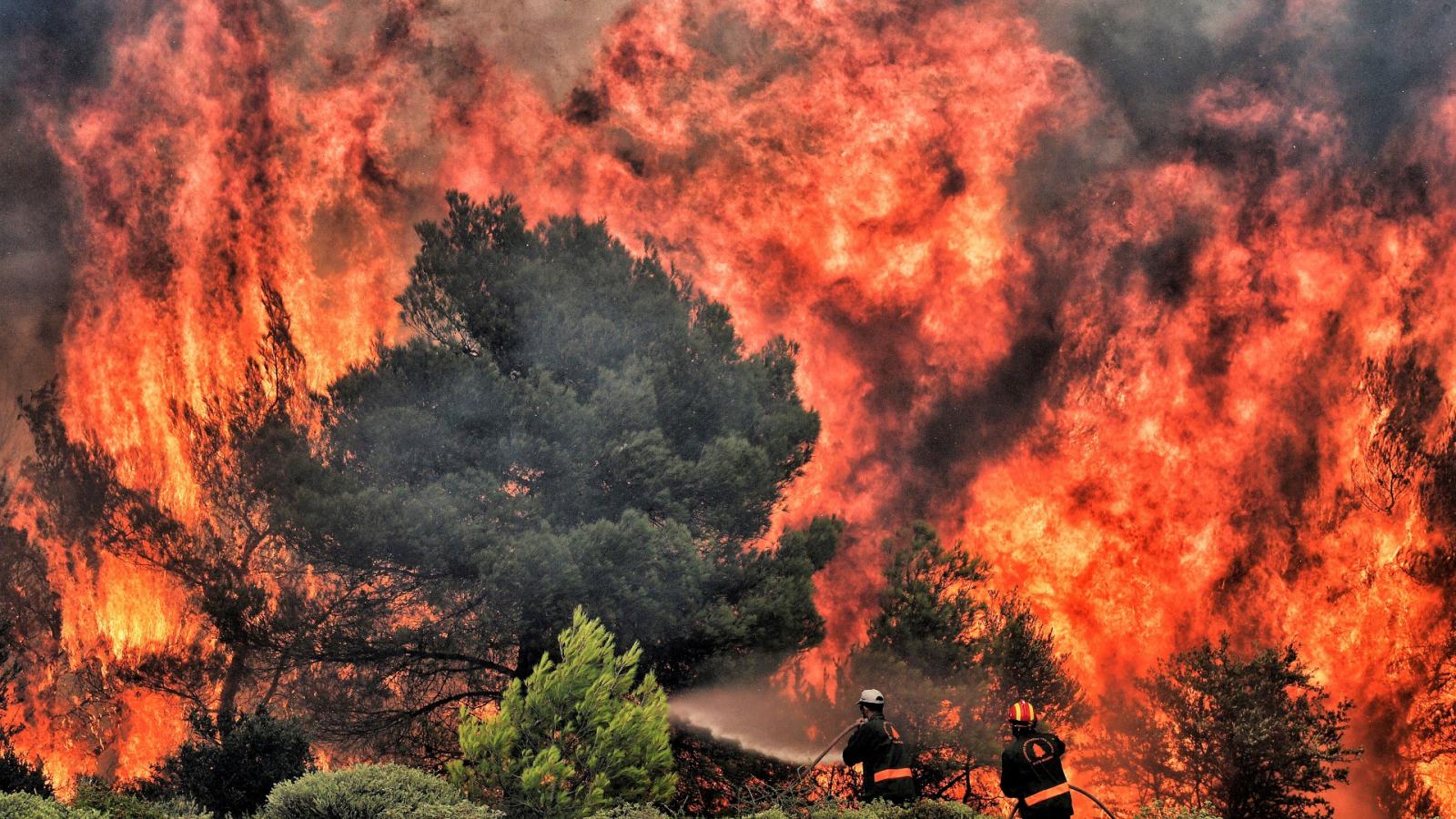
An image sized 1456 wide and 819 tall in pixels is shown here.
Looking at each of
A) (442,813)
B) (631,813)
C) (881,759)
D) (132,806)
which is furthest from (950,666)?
(132,806)

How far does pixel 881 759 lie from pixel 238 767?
842 cm

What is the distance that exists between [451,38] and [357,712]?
15240mm

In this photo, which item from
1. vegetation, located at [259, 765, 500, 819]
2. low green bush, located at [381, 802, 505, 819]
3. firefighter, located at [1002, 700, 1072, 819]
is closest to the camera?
low green bush, located at [381, 802, 505, 819]

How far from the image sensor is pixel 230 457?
29.3 m

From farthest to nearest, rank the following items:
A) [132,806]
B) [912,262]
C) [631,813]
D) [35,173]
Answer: [35,173]
[912,262]
[132,806]
[631,813]

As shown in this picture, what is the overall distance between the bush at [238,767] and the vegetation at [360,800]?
14.1 feet

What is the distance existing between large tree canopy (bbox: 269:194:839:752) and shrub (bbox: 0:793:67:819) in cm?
791

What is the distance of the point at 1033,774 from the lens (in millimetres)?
13250

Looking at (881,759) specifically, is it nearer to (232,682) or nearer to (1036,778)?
(1036,778)

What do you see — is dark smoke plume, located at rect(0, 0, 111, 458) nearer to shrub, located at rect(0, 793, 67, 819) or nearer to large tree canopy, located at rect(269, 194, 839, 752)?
large tree canopy, located at rect(269, 194, 839, 752)

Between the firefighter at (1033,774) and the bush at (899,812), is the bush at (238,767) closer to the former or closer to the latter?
the bush at (899,812)

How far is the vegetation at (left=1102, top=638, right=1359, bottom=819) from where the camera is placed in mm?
22078

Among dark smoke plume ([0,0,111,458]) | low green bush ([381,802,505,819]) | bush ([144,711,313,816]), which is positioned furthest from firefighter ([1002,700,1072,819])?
dark smoke plume ([0,0,111,458])

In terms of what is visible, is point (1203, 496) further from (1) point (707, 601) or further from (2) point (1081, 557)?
(1) point (707, 601)
